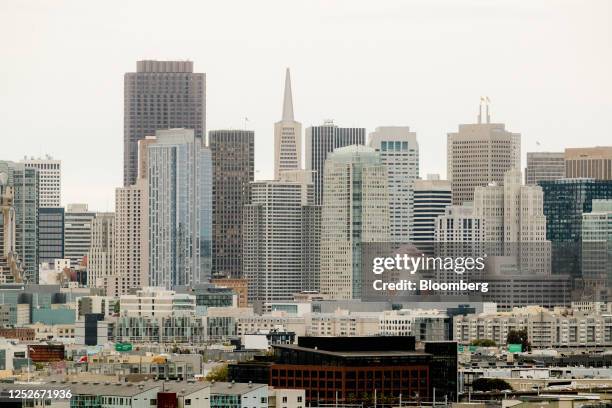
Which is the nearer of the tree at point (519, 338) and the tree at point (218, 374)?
the tree at point (218, 374)

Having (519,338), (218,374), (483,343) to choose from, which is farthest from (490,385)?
(519,338)

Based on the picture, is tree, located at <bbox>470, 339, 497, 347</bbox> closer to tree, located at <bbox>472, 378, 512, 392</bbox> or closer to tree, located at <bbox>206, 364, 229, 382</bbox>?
tree, located at <bbox>206, 364, 229, 382</bbox>

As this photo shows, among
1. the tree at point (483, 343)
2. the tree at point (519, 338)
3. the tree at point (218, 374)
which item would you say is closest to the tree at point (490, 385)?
the tree at point (218, 374)

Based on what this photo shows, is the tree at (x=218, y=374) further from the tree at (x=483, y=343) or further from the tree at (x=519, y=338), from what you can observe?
the tree at (x=519, y=338)

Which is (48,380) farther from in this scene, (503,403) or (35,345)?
(35,345)

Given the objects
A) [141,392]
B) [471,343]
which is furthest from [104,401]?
[471,343]
